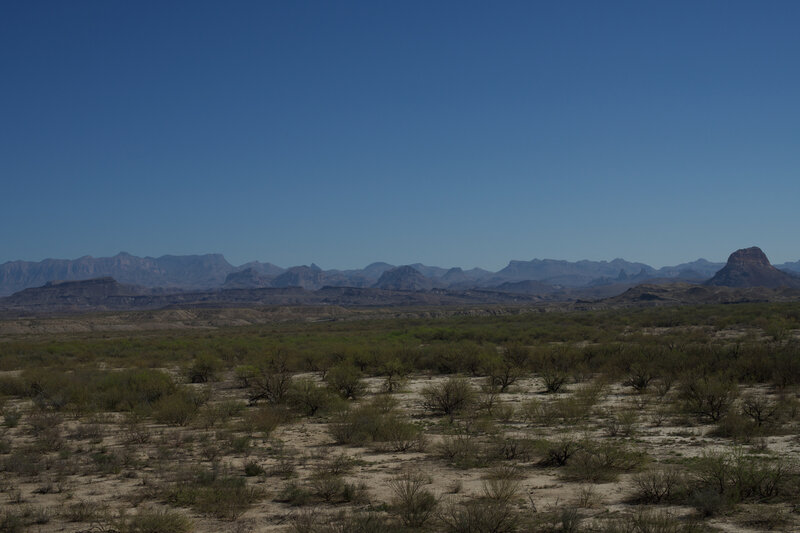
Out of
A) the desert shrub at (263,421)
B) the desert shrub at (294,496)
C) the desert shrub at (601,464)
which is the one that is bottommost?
the desert shrub at (263,421)

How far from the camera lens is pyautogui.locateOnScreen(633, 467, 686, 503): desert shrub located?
9255mm

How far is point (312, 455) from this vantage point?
42.5ft

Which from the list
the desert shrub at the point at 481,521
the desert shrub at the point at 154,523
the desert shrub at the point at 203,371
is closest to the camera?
the desert shrub at the point at 481,521

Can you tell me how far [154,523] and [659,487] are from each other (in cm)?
803

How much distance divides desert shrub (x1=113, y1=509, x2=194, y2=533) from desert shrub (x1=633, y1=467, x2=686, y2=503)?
24.2ft

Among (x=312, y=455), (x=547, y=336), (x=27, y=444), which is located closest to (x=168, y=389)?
(x=27, y=444)

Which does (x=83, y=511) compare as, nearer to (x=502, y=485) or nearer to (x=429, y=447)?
(x=502, y=485)

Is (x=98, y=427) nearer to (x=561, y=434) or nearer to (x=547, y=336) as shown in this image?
(x=561, y=434)

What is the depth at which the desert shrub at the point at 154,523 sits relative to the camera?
823 centimetres

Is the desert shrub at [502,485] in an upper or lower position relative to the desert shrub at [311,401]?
upper

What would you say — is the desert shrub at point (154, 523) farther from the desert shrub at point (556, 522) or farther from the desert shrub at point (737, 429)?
the desert shrub at point (737, 429)

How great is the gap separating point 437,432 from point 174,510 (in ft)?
24.2

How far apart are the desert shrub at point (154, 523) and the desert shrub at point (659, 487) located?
7.37m

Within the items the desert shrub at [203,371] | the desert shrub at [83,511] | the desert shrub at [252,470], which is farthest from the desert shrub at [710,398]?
the desert shrub at [203,371]
